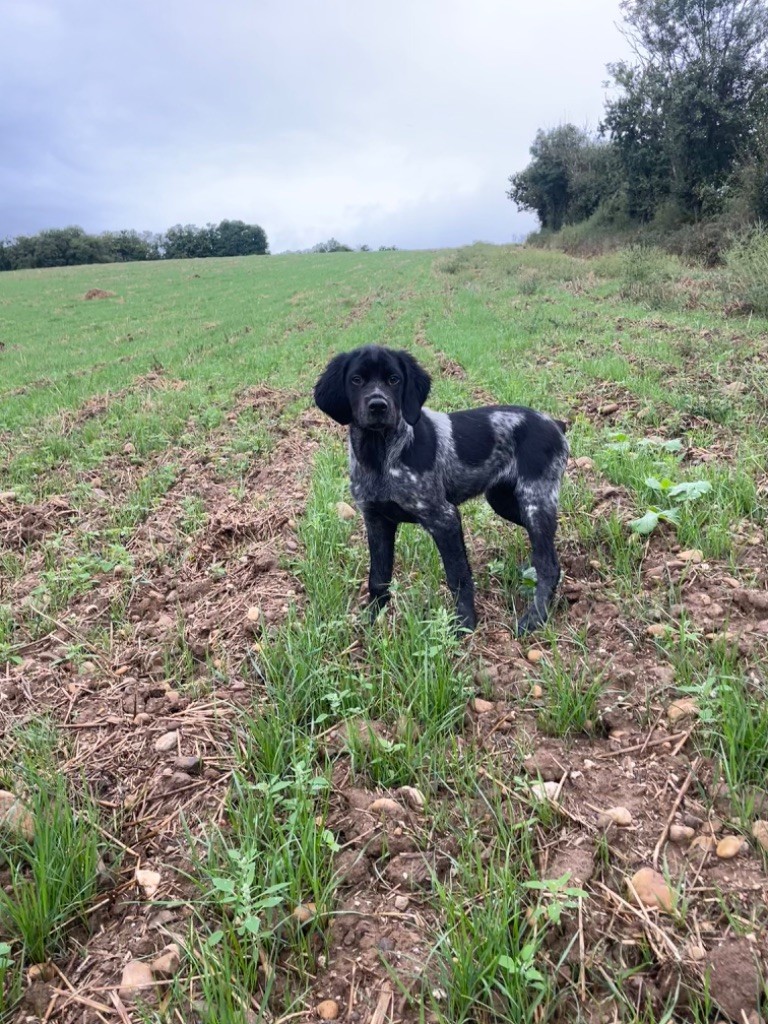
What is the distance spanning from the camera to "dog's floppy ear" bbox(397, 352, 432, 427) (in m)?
3.83

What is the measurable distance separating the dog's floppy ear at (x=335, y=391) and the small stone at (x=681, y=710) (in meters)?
2.26

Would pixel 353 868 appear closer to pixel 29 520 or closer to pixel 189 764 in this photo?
pixel 189 764

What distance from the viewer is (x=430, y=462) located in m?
3.97

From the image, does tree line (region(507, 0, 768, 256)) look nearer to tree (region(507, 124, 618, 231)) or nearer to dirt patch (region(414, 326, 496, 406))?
tree (region(507, 124, 618, 231))

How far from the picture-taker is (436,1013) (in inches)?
66.2

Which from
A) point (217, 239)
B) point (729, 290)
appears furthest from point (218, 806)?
point (217, 239)

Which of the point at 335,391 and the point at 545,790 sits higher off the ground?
the point at 335,391

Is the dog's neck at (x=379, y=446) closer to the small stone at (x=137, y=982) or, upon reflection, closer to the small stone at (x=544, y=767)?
the small stone at (x=544, y=767)

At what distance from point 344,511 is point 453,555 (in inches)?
65.2

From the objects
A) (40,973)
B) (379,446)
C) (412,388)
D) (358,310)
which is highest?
(358,310)

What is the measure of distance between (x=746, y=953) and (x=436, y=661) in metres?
1.62

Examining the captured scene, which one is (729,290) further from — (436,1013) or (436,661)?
(436,1013)

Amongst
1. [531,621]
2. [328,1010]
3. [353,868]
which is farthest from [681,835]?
[531,621]

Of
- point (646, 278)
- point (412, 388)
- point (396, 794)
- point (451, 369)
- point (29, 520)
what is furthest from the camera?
point (646, 278)
